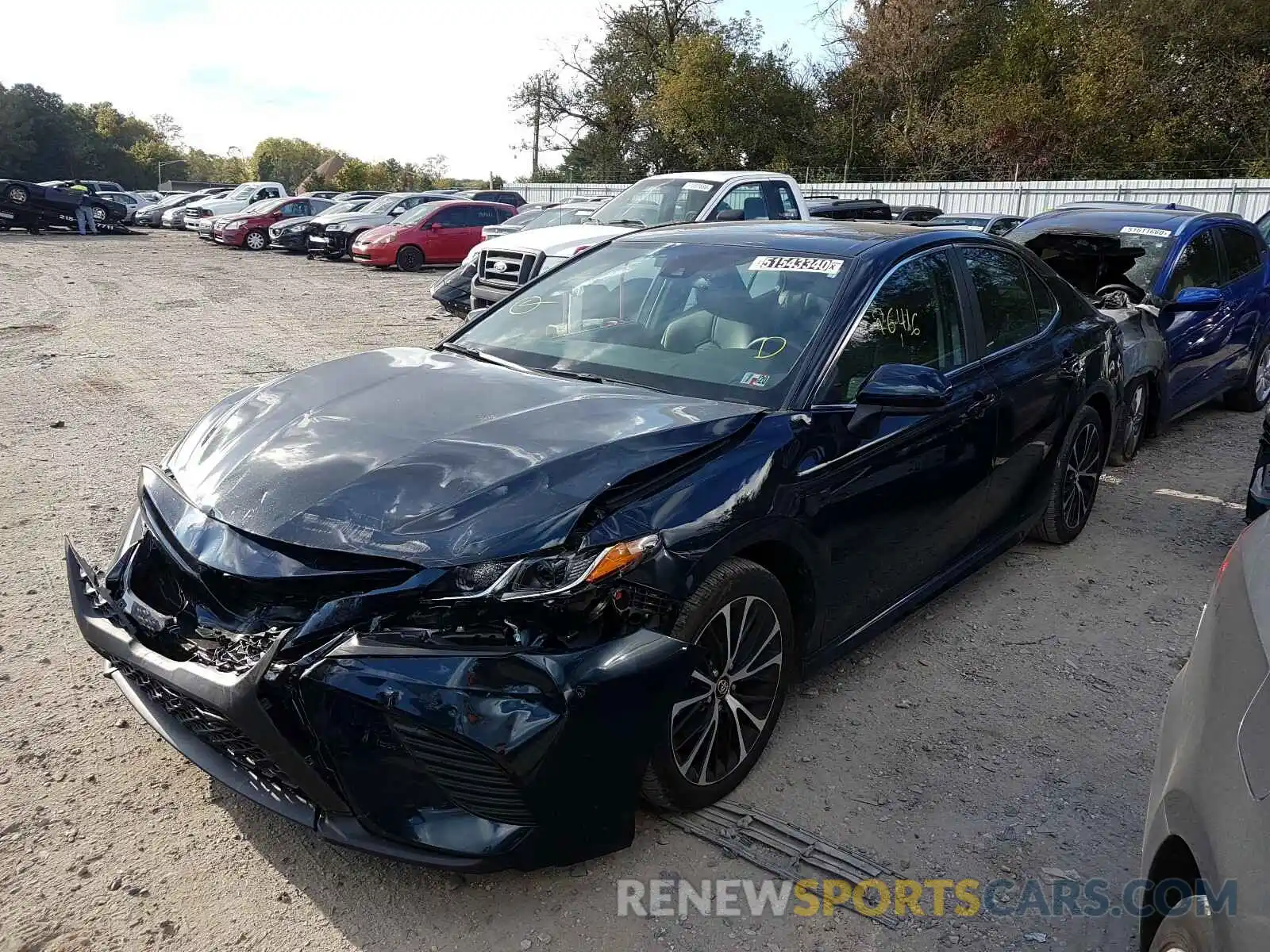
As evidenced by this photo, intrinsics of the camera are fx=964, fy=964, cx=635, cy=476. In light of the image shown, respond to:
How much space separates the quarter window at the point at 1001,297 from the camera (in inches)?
171

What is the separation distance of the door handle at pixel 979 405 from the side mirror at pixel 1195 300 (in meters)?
3.26

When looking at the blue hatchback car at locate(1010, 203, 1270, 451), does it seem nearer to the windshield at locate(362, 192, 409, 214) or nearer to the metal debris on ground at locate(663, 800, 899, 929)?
the metal debris on ground at locate(663, 800, 899, 929)

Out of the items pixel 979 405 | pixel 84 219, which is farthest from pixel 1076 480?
pixel 84 219

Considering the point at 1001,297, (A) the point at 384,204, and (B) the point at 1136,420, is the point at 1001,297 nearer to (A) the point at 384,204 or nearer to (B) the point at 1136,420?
(B) the point at 1136,420

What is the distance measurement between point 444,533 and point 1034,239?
632cm

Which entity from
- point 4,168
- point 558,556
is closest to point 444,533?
point 558,556

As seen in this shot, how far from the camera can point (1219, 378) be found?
305 inches

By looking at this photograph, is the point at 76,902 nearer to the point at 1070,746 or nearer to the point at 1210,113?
the point at 1070,746

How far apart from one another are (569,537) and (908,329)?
195cm

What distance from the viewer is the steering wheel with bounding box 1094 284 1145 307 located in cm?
663

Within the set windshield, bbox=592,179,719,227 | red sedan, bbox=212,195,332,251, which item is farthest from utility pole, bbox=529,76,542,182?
windshield, bbox=592,179,719,227

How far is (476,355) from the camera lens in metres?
4.01

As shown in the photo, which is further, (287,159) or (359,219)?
(287,159)

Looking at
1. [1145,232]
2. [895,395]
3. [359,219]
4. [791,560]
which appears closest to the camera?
[791,560]
